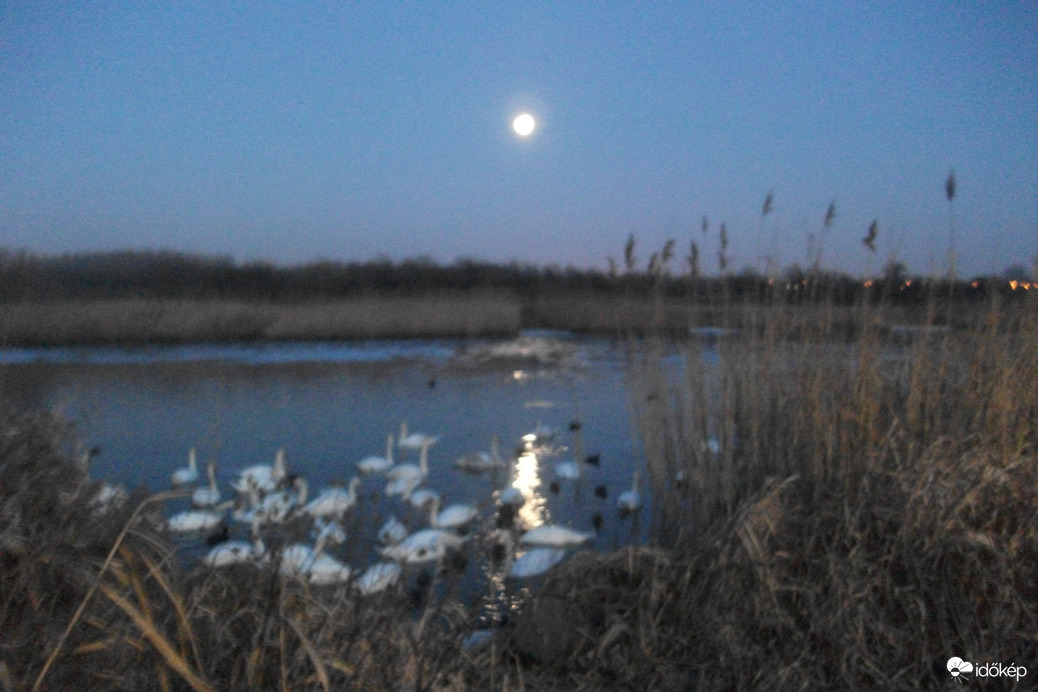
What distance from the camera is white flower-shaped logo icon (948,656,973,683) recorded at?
9.43ft

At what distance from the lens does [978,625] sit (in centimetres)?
300

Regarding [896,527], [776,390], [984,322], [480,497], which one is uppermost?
[984,322]

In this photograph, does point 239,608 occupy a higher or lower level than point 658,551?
higher

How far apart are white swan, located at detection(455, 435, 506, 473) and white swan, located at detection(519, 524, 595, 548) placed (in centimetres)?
180

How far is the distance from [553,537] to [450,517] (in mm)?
706

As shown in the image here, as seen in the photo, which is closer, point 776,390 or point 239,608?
point 239,608

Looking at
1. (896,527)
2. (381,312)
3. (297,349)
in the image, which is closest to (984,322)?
(896,527)

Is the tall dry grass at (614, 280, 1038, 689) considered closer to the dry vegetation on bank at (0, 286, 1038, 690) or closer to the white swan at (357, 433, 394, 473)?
the dry vegetation on bank at (0, 286, 1038, 690)

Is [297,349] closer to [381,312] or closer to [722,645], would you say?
[381,312]

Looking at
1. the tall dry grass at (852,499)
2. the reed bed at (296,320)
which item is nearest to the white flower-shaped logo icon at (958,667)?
the tall dry grass at (852,499)

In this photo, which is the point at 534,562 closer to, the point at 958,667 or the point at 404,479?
the point at 404,479

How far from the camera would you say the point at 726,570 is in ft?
11.1

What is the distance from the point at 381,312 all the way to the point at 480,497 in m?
15.2

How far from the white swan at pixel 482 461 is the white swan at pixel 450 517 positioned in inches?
55.0
